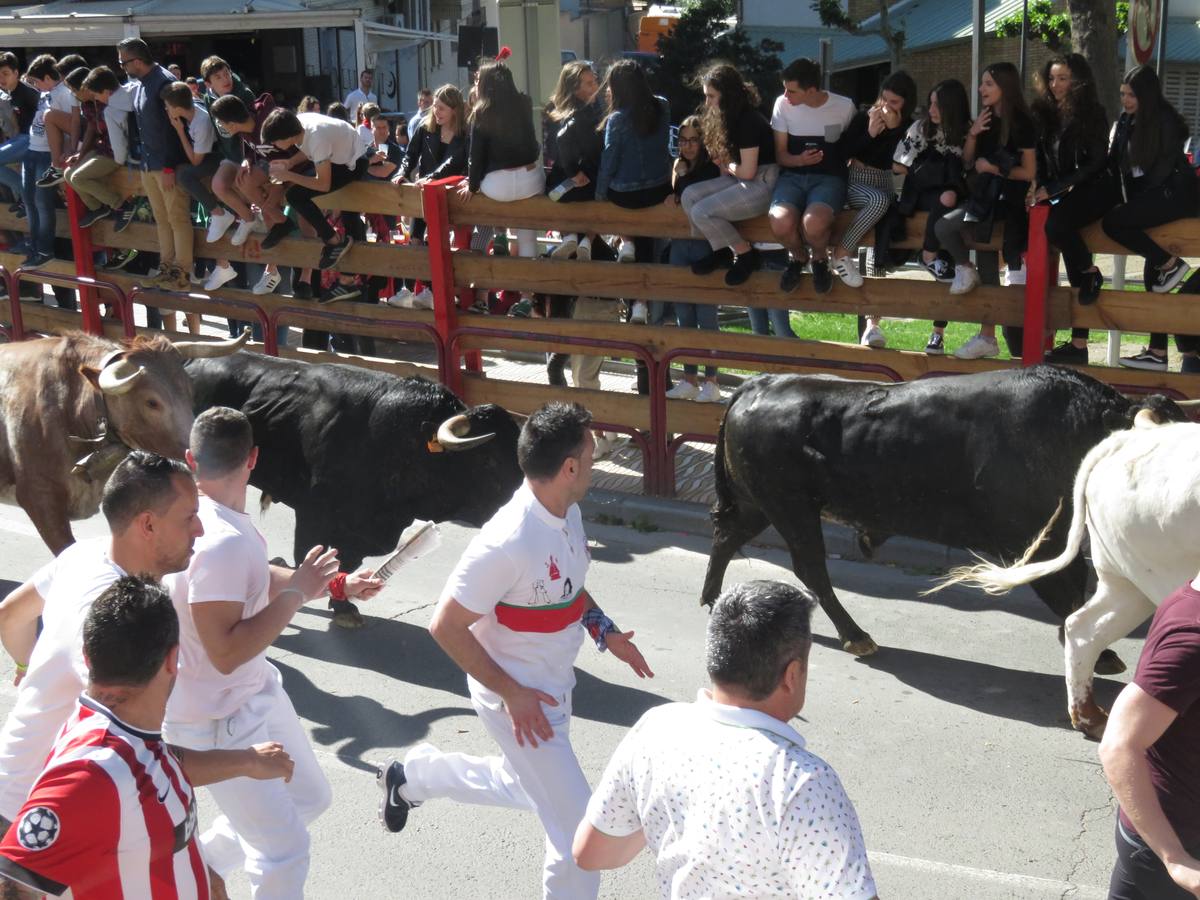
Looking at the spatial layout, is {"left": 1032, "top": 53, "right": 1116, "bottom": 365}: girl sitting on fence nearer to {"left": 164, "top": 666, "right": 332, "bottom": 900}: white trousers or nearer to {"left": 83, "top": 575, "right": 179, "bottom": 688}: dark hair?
{"left": 164, "top": 666, "right": 332, "bottom": 900}: white trousers

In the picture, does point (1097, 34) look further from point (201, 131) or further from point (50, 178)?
point (50, 178)

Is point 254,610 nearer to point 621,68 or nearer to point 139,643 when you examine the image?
point 139,643

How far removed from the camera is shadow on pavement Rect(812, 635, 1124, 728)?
664 centimetres

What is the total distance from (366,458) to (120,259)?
6613mm

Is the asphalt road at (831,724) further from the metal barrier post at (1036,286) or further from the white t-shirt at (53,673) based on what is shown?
Result: the metal barrier post at (1036,286)

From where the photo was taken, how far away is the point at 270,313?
11.8 metres

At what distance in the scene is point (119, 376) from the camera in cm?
707

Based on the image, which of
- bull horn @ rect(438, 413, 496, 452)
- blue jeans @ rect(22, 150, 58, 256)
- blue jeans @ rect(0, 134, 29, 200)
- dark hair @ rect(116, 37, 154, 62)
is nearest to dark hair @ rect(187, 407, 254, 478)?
bull horn @ rect(438, 413, 496, 452)

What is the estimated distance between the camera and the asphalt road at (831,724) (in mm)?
5293

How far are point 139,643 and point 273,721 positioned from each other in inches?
49.2

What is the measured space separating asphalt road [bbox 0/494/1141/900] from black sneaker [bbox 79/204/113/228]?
14.5ft

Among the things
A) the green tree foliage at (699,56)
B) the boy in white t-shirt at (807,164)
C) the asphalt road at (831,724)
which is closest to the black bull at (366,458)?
the asphalt road at (831,724)

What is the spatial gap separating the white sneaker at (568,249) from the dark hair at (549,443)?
21.5ft

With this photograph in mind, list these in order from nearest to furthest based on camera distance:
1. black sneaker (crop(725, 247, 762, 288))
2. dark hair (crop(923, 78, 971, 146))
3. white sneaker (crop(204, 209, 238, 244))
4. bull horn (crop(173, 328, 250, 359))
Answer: bull horn (crop(173, 328, 250, 359)) → dark hair (crop(923, 78, 971, 146)) → black sneaker (crop(725, 247, 762, 288)) → white sneaker (crop(204, 209, 238, 244))
